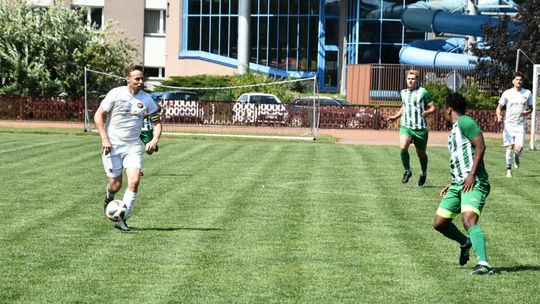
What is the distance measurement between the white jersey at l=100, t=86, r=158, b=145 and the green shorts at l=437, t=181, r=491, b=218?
13.6 feet

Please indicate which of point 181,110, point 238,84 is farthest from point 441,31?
point 181,110

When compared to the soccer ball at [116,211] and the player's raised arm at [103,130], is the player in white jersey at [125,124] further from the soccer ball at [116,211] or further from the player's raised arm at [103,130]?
the soccer ball at [116,211]

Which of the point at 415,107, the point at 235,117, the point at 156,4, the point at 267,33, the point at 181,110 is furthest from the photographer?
the point at 156,4

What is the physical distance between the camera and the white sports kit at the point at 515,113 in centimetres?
2364

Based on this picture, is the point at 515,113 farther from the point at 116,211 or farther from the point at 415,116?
the point at 116,211

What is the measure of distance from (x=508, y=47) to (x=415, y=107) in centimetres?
3002

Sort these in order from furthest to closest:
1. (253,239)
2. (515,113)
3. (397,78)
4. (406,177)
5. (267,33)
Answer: (267,33) → (397,78) → (515,113) → (406,177) → (253,239)

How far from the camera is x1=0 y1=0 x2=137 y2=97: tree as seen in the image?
49.0 metres

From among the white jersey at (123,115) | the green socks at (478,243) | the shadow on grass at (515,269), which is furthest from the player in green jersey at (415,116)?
the green socks at (478,243)

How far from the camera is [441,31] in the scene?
5834 centimetres

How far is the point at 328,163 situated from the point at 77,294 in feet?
56.8

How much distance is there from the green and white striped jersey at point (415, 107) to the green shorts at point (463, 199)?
9097 mm

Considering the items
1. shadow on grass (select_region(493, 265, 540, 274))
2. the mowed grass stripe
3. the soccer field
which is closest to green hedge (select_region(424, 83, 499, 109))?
the soccer field

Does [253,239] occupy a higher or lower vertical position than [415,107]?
lower
